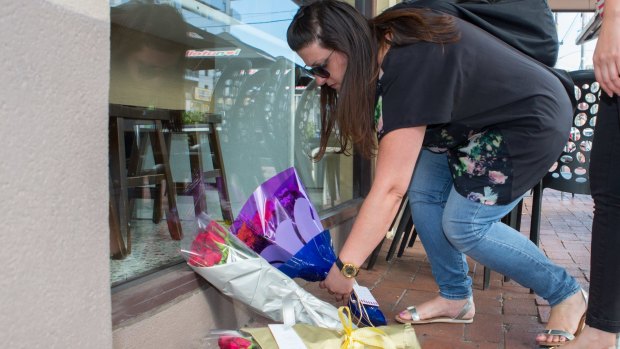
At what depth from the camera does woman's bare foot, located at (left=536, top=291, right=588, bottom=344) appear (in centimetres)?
209

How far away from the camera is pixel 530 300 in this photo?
272 cm

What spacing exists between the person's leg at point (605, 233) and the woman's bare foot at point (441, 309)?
2.26 ft

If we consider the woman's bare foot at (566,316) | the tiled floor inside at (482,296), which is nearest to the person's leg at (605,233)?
the woman's bare foot at (566,316)

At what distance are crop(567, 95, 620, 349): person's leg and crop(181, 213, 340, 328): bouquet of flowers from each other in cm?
83

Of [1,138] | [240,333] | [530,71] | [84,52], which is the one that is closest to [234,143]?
[240,333]

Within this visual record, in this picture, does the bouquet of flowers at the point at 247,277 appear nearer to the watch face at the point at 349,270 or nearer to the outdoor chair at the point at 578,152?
the watch face at the point at 349,270

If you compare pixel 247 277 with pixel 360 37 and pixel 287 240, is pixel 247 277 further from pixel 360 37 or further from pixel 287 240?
pixel 360 37

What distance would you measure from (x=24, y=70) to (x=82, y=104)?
162mm

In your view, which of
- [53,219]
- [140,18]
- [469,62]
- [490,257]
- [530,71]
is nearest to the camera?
[53,219]

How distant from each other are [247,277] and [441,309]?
969 mm

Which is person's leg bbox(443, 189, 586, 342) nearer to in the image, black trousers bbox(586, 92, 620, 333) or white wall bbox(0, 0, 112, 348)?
black trousers bbox(586, 92, 620, 333)

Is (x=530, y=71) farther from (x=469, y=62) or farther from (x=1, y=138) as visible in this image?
(x=1, y=138)

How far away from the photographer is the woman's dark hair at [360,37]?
168 cm

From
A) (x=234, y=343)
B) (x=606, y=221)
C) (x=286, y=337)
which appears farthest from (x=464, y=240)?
(x=234, y=343)
